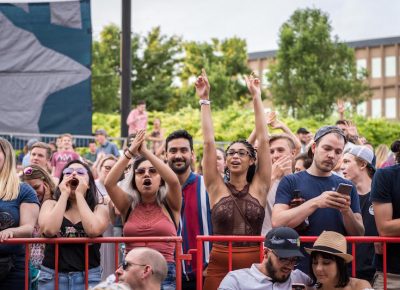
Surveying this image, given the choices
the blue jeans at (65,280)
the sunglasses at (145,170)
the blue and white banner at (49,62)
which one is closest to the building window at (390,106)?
the blue and white banner at (49,62)

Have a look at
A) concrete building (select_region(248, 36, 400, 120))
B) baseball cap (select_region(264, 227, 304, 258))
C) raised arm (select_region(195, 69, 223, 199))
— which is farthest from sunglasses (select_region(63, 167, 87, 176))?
concrete building (select_region(248, 36, 400, 120))

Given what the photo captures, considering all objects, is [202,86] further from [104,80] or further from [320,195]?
[104,80]

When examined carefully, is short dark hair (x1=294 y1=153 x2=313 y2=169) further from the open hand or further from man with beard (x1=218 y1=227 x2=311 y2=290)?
man with beard (x1=218 y1=227 x2=311 y2=290)

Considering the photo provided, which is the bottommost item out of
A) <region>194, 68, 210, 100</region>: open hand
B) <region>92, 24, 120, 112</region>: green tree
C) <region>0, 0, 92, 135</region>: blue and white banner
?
<region>194, 68, 210, 100</region>: open hand

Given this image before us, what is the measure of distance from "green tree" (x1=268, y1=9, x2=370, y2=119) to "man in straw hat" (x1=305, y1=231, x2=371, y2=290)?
3641 centimetres

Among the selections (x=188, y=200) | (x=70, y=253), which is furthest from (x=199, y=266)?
(x=70, y=253)

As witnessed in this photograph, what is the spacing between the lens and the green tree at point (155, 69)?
44594mm

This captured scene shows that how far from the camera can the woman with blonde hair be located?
22.2 feet

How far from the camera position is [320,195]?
21.4 feet

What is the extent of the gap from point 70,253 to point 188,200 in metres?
1.20

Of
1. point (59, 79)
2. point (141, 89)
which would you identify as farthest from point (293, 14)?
point (59, 79)

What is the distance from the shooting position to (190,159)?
7.80 metres

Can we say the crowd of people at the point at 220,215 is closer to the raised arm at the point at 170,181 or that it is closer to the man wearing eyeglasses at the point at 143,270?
the raised arm at the point at 170,181

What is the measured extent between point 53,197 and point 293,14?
122 ft
